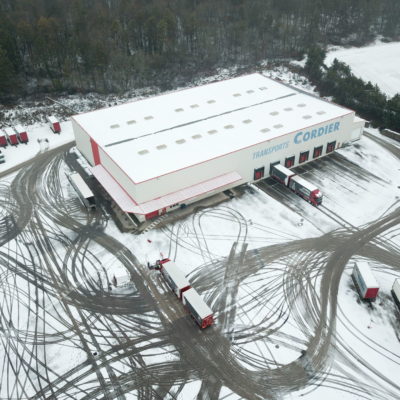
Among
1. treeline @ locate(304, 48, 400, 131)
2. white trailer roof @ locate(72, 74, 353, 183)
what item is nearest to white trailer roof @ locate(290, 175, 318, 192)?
white trailer roof @ locate(72, 74, 353, 183)

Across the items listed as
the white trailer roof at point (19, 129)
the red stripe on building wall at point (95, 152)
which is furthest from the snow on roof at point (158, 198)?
the white trailer roof at point (19, 129)

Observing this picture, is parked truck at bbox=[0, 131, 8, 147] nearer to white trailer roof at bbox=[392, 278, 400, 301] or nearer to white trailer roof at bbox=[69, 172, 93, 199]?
white trailer roof at bbox=[69, 172, 93, 199]

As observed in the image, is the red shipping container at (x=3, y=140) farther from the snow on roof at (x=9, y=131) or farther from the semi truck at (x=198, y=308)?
the semi truck at (x=198, y=308)

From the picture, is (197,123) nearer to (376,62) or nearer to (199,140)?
(199,140)

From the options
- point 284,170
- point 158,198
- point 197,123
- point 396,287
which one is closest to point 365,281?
point 396,287

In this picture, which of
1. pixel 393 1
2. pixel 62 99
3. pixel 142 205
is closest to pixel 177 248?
pixel 142 205
